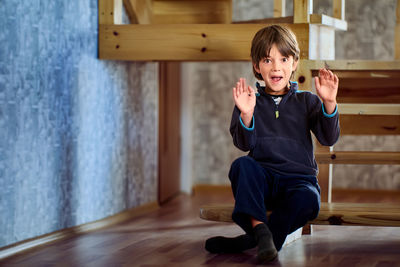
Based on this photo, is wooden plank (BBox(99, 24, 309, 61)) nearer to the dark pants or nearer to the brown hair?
the brown hair

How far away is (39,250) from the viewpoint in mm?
2355

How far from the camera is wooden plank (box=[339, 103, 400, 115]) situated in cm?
250

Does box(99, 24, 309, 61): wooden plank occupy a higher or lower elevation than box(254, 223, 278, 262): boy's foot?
higher

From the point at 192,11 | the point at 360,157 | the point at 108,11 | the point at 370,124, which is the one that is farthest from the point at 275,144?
the point at 192,11

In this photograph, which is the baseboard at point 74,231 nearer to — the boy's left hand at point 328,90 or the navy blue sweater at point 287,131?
the navy blue sweater at point 287,131

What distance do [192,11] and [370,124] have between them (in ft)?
4.41

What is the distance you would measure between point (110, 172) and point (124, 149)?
203 mm

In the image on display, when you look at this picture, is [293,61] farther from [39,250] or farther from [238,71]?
[238,71]

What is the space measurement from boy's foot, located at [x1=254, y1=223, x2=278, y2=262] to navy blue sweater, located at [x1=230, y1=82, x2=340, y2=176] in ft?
0.80

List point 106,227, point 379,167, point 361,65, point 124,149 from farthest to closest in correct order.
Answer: point 379,167 < point 124,149 < point 106,227 < point 361,65

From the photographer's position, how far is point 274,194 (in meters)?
2.12

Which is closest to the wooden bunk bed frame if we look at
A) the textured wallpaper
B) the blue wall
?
the blue wall

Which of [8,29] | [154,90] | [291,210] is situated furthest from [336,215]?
[154,90]

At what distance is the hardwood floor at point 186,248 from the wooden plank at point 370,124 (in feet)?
1.52
